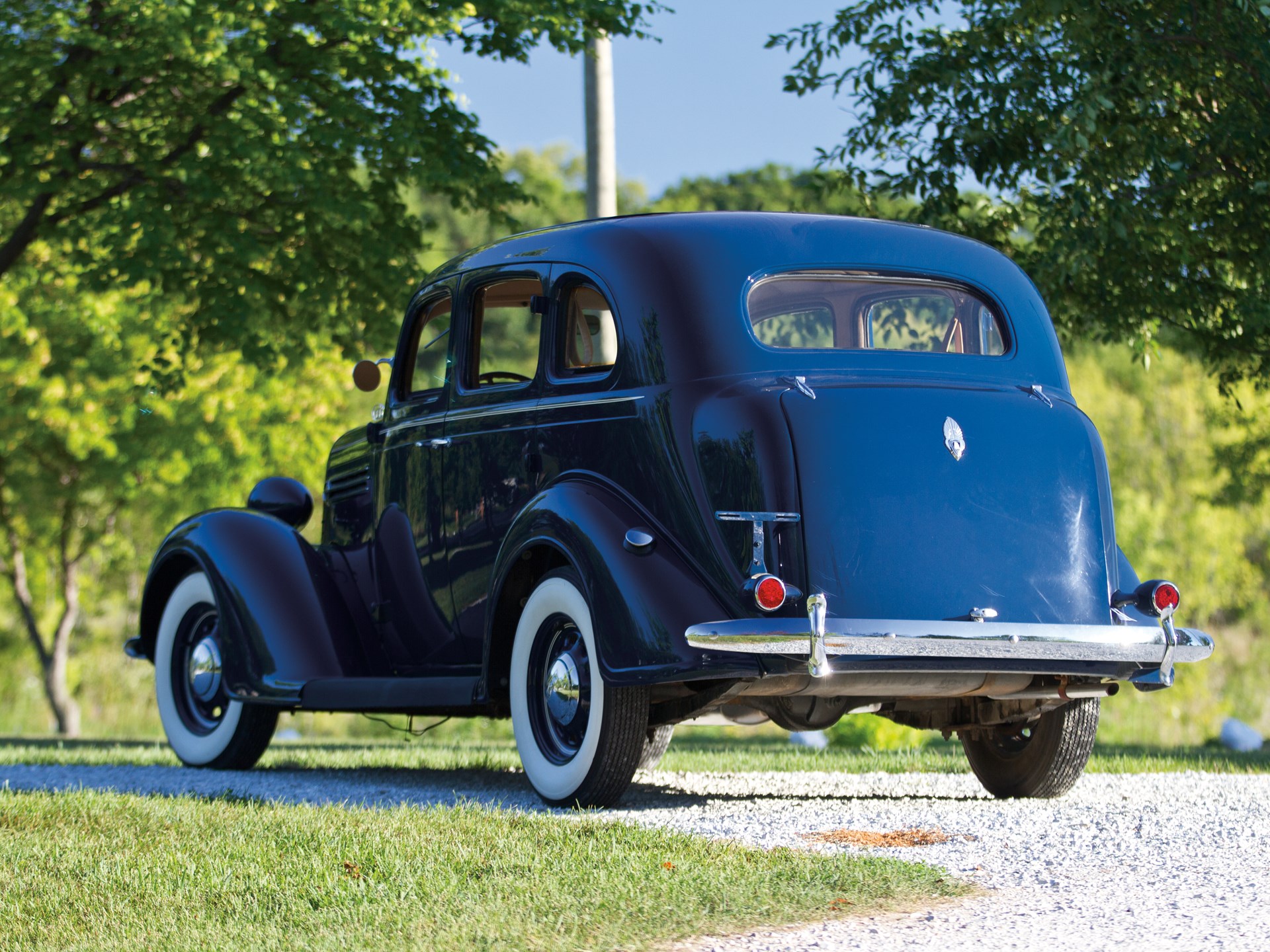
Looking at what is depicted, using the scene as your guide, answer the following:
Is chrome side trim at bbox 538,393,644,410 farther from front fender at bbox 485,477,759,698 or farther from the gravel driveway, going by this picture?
the gravel driveway

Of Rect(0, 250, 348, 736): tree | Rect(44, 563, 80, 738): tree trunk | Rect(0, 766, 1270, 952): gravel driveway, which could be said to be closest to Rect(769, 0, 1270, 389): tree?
Rect(0, 766, 1270, 952): gravel driveway

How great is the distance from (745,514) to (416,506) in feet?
7.47

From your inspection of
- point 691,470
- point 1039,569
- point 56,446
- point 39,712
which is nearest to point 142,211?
point 691,470

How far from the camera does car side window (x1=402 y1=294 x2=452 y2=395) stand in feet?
24.1

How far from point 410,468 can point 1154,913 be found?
13.7 feet

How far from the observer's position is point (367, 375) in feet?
25.5

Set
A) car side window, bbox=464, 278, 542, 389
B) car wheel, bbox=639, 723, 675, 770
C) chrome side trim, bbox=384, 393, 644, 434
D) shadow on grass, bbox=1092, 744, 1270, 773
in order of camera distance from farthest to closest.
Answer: shadow on grass, bbox=1092, 744, 1270, 773, car wheel, bbox=639, 723, 675, 770, car side window, bbox=464, 278, 542, 389, chrome side trim, bbox=384, 393, 644, 434

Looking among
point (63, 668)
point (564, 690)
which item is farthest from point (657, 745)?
point (63, 668)

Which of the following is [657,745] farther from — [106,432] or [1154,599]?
[106,432]

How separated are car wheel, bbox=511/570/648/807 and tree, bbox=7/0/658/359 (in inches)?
259

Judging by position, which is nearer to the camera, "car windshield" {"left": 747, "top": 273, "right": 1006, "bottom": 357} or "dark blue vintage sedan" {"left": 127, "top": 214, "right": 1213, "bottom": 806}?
"dark blue vintage sedan" {"left": 127, "top": 214, "right": 1213, "bottom": 806}

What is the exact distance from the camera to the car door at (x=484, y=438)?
6.52 metres

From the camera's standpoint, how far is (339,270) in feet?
44.7

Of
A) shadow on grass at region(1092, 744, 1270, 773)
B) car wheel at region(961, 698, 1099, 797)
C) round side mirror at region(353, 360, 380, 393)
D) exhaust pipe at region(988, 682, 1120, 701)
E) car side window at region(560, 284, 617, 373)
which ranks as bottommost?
shadow on grass at region(1092, 744, 1270, 773)
